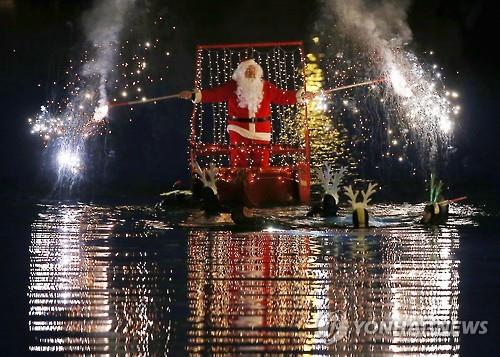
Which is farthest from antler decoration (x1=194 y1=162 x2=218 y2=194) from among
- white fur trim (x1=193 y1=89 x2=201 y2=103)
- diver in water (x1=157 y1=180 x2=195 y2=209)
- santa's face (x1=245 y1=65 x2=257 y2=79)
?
santa's face (x1=245 y1=65 x2=257 y2=79)

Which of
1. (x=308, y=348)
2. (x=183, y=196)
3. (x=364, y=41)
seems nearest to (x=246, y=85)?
(x=183, y=196)

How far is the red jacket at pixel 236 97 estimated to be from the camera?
23859mm

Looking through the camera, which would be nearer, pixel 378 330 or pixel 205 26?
pixel 378 330

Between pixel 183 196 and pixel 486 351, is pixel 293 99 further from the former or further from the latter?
pixel 486 351

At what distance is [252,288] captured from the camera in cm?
1227

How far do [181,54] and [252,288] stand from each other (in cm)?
2468

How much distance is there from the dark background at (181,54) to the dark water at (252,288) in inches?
616

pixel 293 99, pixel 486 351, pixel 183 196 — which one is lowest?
pixel 486 351

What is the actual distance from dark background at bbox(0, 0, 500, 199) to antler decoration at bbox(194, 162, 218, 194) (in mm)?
10033

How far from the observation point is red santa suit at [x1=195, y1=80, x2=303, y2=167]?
23484mm

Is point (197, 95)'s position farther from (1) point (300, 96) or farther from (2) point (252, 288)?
(2) point (252, 288)

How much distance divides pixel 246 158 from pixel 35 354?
1436cm

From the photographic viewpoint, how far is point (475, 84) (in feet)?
120

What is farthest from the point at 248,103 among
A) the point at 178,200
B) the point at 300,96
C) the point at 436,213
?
the point at 436,213
